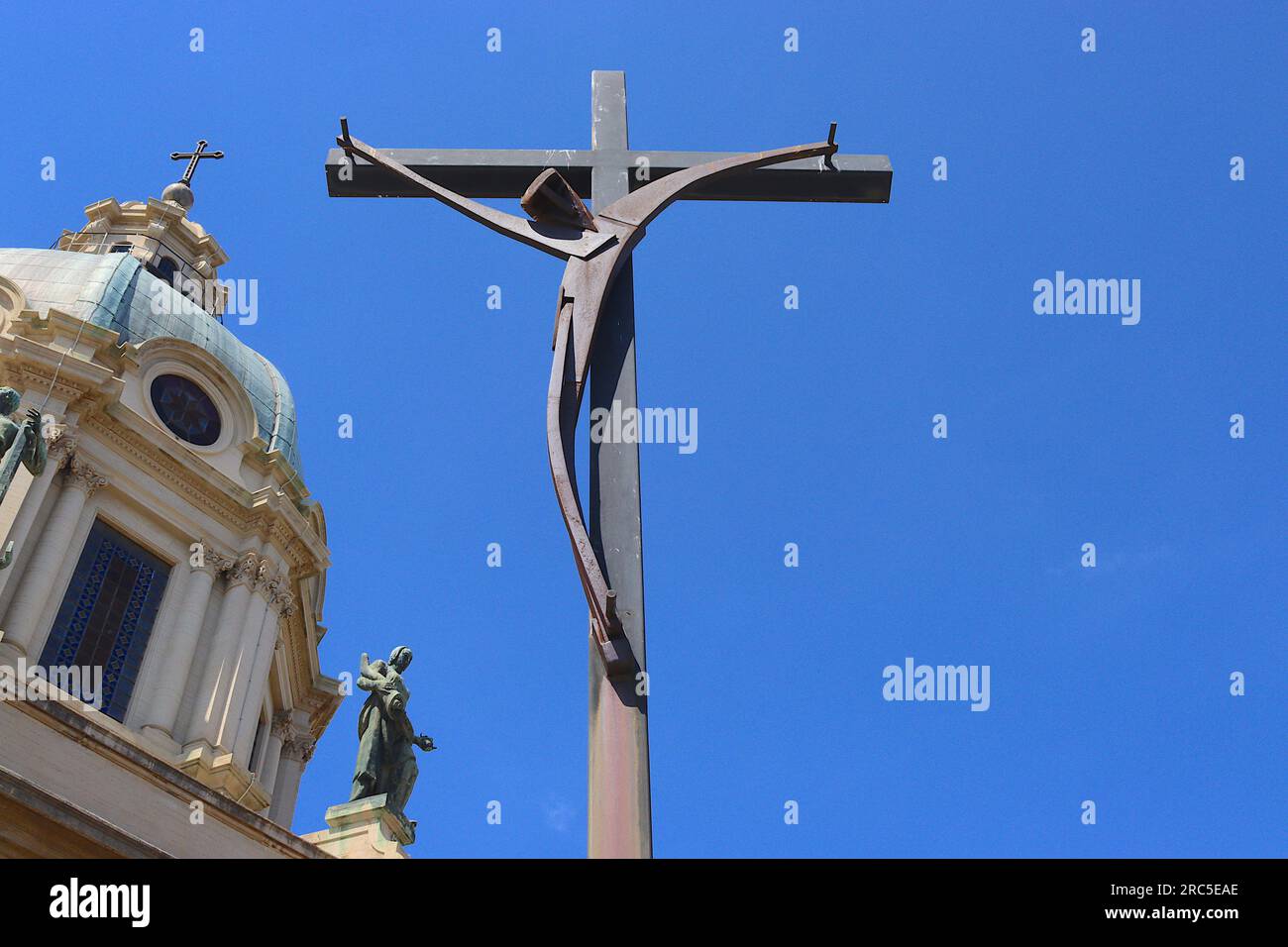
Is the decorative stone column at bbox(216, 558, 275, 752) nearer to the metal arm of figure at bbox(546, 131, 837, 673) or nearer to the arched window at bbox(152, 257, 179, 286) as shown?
the arched window at bbox(152, 257, 179, 286)

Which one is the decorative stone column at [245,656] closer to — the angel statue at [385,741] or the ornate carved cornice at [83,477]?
the ornate carved cornice at [83,477]

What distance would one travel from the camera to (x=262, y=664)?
26.2 meters

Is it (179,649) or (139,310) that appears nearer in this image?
(179,649)

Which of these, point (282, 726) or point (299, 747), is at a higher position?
point (282, 726)

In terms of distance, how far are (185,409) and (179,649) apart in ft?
20.4

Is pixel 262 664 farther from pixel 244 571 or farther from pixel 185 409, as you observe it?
pixel 185 409

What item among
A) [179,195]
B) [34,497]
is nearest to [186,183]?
[179,195]

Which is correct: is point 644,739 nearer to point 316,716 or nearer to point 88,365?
point 88,365

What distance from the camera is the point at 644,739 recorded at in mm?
4824

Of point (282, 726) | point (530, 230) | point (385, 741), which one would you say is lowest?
point (385, 741)

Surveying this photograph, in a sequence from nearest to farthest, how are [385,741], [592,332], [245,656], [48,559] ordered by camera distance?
[592,332]
[385,741]
[48,559]
[245,656]

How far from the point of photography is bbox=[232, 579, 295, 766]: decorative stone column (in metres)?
24.8
